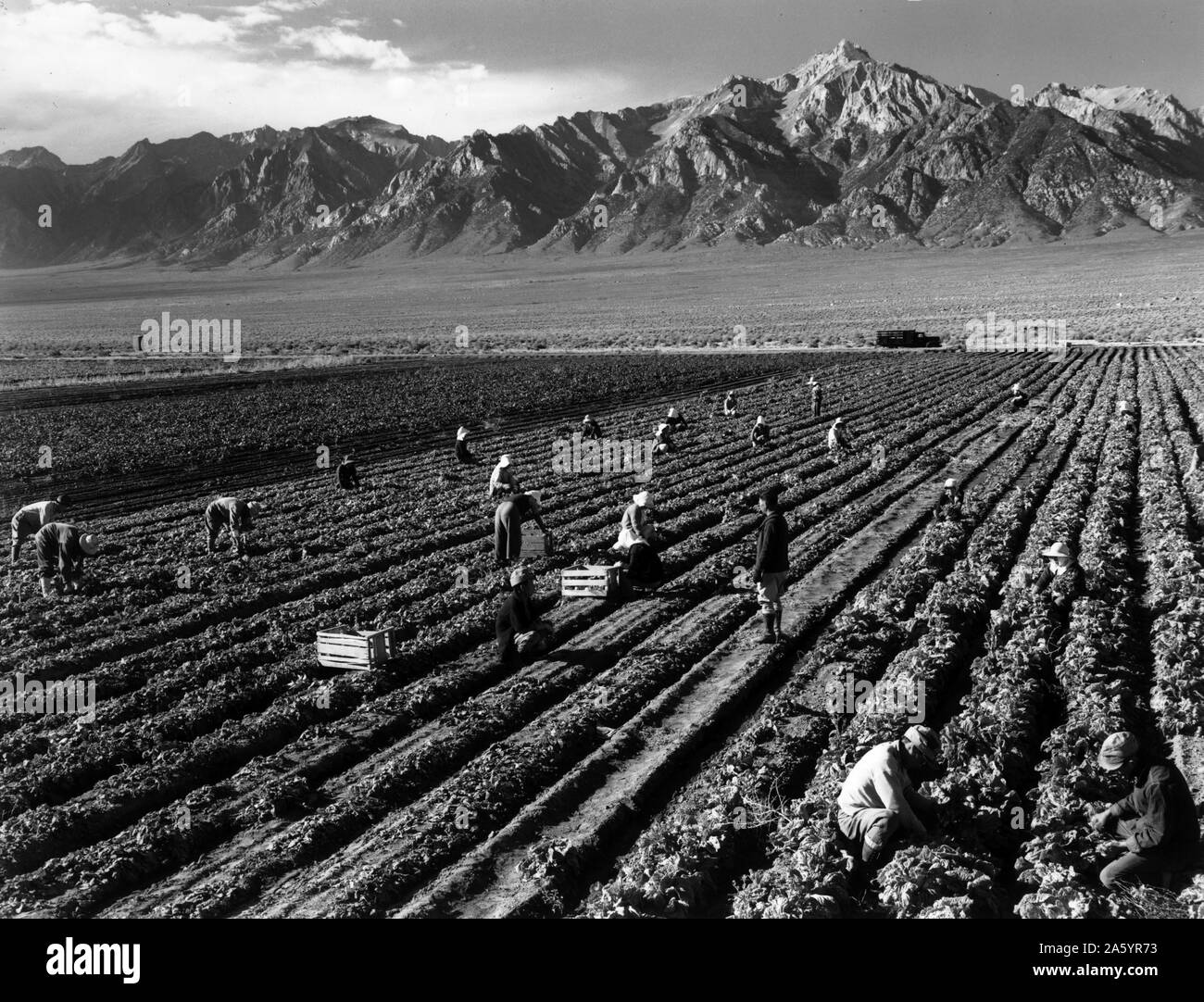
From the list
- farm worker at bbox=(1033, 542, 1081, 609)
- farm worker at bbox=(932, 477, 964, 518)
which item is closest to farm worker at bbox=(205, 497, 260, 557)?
farm worker at bbox=(932, 477, 964, 518)

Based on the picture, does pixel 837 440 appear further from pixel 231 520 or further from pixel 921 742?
pixel 921 742

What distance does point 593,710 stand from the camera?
456 inches

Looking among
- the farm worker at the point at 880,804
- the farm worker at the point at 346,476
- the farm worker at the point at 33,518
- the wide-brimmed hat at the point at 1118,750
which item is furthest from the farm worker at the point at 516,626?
the farm worker at the point at 346,476

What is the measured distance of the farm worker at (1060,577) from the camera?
14.5 meters

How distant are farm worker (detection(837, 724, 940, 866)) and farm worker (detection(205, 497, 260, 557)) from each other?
13.5 meters

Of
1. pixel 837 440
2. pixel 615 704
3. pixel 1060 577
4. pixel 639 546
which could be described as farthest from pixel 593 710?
pixel 837 440

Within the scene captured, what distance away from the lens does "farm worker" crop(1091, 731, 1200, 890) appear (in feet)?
25.4

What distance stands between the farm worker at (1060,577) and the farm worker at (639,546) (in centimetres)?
575

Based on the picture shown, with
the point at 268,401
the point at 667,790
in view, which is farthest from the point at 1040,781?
the point at 268,401

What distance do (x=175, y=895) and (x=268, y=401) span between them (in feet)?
135

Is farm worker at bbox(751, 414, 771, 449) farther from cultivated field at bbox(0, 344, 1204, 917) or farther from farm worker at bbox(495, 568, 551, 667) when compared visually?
farm worker at bbox(495, 568, 551, 667)

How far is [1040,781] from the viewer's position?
9789 mm
